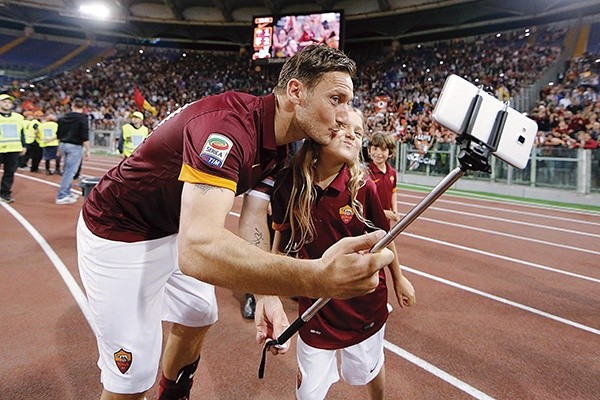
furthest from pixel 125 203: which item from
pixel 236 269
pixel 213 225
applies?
pixel 236 269

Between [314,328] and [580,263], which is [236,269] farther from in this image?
[580,263]

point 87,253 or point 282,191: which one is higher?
point 282,191

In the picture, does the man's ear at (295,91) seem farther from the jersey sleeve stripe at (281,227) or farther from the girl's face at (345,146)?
the jersey sleeve stripe at (281,227)

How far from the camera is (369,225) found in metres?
2.23

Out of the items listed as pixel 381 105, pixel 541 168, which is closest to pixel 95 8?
pixel 381 105

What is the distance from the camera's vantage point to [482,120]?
1.31 metres

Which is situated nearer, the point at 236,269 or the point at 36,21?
the point at 236,269

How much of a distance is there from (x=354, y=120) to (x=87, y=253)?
1.50 m

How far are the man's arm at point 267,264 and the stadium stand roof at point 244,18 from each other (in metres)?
25.1

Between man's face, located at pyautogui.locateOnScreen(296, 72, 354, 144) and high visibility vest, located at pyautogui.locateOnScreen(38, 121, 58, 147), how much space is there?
1368 centimetres

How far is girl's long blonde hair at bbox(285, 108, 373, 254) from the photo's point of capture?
215 centimetres

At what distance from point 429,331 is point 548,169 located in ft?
35.4

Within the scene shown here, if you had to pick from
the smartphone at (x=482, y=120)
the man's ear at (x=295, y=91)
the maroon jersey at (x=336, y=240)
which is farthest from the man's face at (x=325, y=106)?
the smartphone at (x=482, y=120)

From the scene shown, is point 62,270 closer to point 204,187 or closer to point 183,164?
point 183,164
